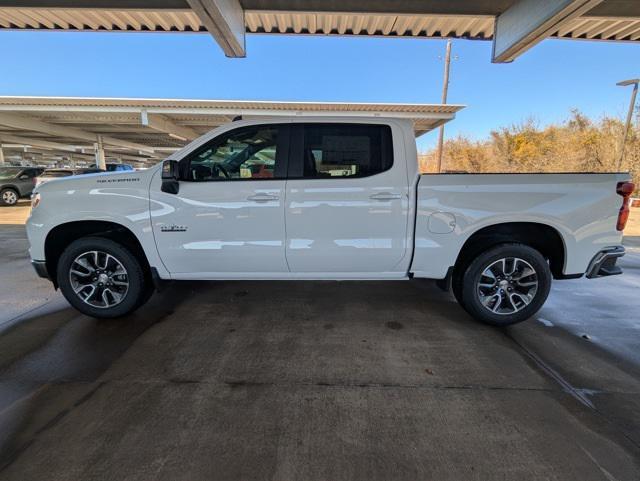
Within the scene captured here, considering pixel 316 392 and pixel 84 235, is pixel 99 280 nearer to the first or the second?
pixel 84 235

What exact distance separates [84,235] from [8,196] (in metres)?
17.2

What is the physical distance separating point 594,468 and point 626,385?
46.4 inches

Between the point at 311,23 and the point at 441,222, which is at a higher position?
the point at 311,23

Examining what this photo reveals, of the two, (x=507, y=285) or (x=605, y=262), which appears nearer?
(x=605, y=262)

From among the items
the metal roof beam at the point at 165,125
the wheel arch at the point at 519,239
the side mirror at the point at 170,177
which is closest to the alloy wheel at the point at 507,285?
the wheel arch at the point at 519,239

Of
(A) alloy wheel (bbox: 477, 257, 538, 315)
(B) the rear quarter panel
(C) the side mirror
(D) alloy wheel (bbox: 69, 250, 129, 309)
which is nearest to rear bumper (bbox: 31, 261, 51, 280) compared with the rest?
(D) alloy wheel (bbox: 69, 250, 129, 309)

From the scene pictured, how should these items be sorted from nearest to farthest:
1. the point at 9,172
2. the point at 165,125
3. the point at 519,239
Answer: the point at 519,239
the point at 9,172
the point at 165,125

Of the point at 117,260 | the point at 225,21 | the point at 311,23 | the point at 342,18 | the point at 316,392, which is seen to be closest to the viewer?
the point at 316,392

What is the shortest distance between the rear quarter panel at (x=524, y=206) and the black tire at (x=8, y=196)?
65.4 ft

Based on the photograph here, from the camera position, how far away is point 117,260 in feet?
11.9

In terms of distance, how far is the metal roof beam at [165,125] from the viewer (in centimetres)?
1585

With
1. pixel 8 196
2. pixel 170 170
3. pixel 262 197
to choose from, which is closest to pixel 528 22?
pixel 262 197

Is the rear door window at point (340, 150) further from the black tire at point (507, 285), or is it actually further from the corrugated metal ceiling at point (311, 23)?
the corrugated metal ceiling at point (311, 23)

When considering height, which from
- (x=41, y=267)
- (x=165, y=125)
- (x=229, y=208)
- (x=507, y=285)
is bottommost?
(x=507, y=285)
